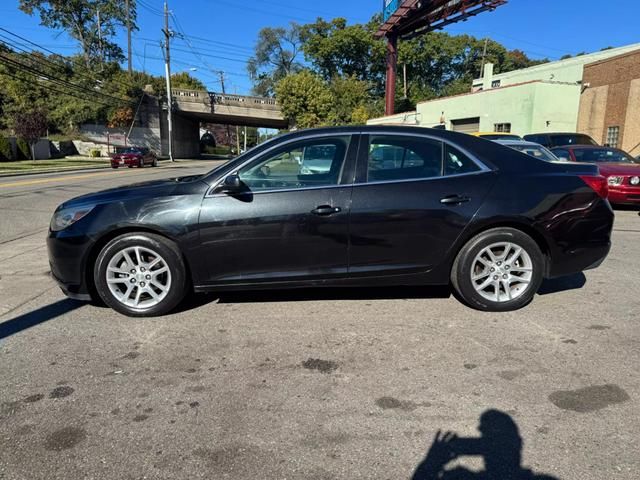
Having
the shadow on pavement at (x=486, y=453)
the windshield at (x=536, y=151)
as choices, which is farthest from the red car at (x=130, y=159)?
the shadow on pavement at (x=486, y=453)

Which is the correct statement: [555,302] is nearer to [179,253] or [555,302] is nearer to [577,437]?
[577,437]

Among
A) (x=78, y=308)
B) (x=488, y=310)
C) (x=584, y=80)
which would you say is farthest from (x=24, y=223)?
(x=584, y=80)

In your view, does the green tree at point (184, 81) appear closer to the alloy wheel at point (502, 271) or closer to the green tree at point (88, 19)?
the green tree at point (88, 19)

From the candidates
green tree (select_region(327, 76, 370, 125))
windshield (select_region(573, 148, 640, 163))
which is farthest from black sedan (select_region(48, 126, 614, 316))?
green tree (select_region(327, 76, 370, 125))

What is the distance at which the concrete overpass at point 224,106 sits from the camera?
5754 centimetres

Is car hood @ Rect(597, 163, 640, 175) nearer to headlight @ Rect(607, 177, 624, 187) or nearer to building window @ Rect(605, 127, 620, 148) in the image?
headlight @ Rect(607, 177, 624, 187)

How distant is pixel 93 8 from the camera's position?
201 ft

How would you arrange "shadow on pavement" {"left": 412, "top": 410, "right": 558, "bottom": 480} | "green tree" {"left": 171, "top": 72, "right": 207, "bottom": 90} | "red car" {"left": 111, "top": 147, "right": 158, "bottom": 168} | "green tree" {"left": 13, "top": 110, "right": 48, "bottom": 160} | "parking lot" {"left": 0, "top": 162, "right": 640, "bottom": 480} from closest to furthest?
1. "shadow on pavement" {"left": 412, "top": 410, "right": 558, "bottom": 480}
2. "parking lot" {"left": 0, "top": 162, "right": 640, "bottom": 480}
3. "red car" {"left": 111, "top": 147, "right": 158, "bottom": 168}
4. "green tree" {"left": 13, "top": 110, "right": 48, "bottom": 160}
5. "green tree" {"left": 171, "top": 72, "right": 207, "bottom": 90}

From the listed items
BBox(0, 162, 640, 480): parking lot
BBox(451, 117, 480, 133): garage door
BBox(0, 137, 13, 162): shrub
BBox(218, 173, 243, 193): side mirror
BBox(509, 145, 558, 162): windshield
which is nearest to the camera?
BBox(0, 162, 640, 480): parking lot

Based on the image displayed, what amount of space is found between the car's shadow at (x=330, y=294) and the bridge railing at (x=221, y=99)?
2238 inches

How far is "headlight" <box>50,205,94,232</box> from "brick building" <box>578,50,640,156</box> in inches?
963

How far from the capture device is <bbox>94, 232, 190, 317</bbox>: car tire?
4035 millimetres

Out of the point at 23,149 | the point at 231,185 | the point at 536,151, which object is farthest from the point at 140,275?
the point at 23,149

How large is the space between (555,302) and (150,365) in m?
3.69
